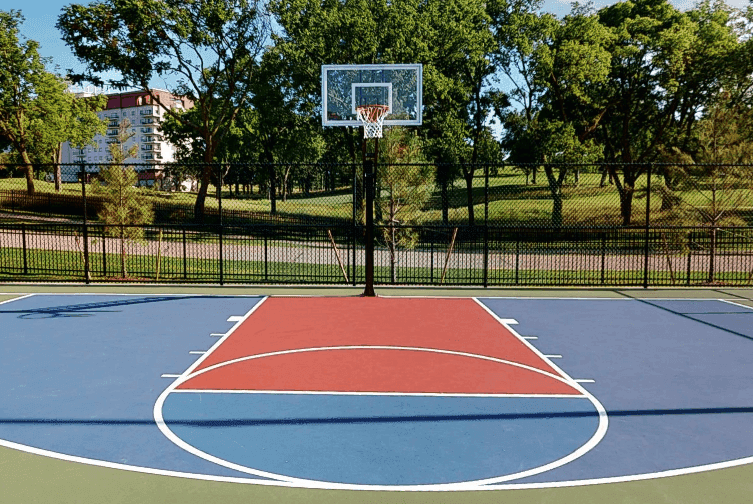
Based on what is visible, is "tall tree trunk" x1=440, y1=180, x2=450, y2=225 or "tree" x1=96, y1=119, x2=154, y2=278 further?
"tall tree trunk" x1=440, y1=180, x2=450, y2=225

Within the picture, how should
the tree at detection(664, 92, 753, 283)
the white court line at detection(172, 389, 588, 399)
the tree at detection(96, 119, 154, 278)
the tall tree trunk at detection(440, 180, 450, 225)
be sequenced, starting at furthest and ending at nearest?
the tall tree trunk at detection(440, 180, 450, 225)
the tree at detection(664, 92, 753, 283)
the tree at detection(96, 119, 154, 278)
the white court line at detection(172, 389, 588, 399)

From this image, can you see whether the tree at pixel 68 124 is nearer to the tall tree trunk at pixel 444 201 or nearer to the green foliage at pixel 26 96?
the green foliage at pixel 26 96

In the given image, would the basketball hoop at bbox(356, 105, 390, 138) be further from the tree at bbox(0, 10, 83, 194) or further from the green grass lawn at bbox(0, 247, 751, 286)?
the tree at bbox(0, 10, 83, 194)

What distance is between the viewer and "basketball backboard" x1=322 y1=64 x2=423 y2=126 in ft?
52.5

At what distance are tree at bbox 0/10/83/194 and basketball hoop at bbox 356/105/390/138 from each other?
31345 millimetres

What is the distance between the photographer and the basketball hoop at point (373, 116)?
51.3 ft

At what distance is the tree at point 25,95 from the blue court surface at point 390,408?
35091 mm

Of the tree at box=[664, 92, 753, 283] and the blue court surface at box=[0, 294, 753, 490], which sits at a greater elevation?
the tree at box=[664, 92, 753, 283]

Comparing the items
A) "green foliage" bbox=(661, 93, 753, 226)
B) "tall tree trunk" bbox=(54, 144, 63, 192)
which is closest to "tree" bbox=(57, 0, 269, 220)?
"tall tree trunk" bbox=(54, 144, 63, 192)

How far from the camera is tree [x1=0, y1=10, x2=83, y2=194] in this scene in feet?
129

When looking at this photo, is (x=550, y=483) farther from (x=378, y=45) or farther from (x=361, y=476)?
(x=378, y=45)

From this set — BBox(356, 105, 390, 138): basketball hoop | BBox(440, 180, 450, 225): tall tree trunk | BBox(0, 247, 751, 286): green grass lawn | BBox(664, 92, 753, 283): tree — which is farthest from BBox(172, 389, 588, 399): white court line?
BBox(440, 180, 450, 225): tall tree trunk

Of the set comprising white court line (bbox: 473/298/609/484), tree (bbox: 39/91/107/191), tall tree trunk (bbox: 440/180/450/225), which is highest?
tree (bbox: 39/91/107/191)

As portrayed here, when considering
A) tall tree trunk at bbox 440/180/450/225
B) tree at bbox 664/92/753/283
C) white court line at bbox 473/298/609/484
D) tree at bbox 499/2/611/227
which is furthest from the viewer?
tree at bbox 499/2/611/227
